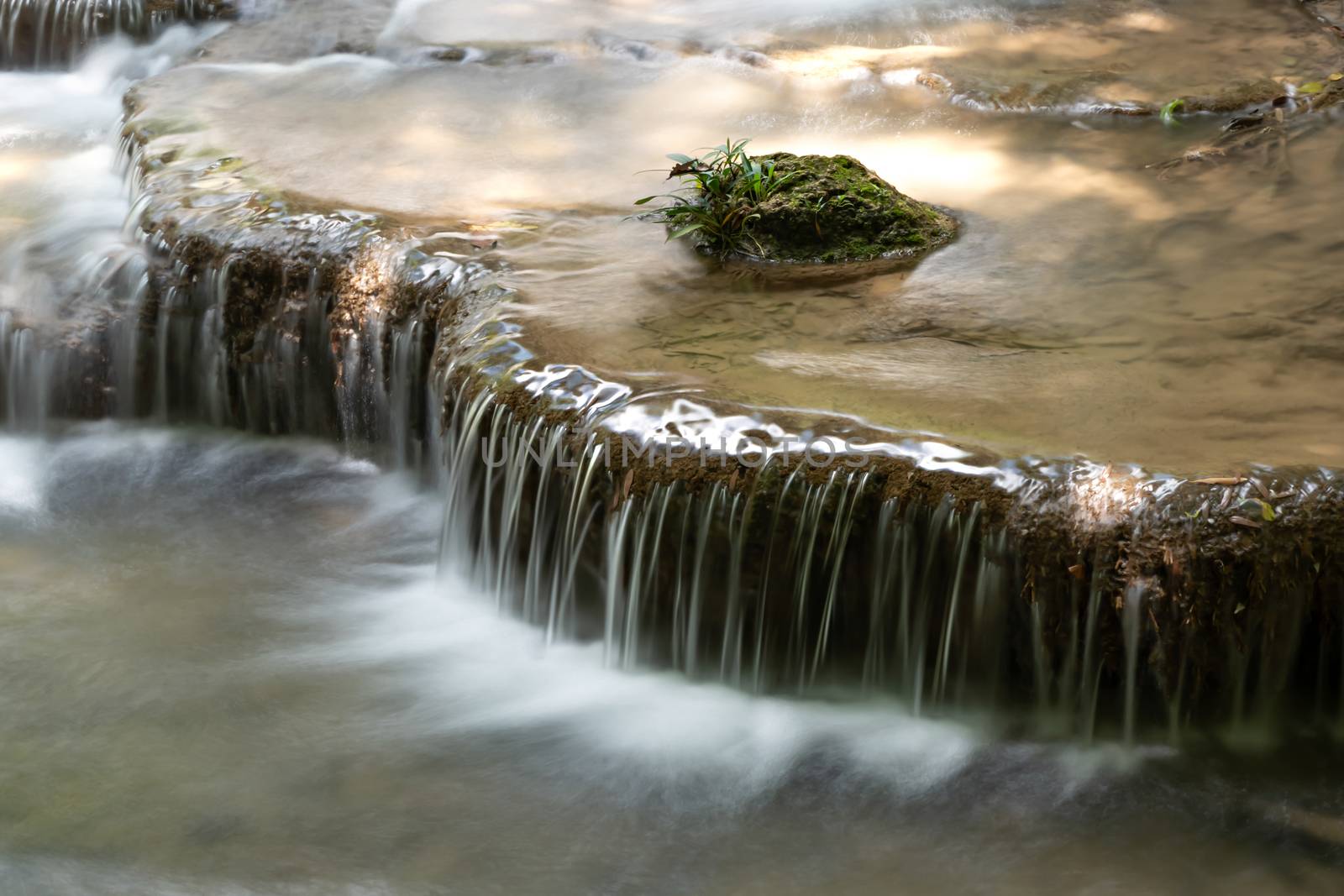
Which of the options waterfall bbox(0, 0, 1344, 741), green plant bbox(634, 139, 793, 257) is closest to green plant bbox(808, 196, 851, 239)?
green plant bbox(634, 139, 793, 257)

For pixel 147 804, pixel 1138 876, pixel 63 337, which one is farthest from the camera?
pixel 63 337

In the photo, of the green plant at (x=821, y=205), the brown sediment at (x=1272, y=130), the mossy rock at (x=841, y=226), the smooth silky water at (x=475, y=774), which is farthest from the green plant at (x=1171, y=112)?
the smooth silky water at (x=475, y=774)

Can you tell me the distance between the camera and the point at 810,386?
445 centimetres

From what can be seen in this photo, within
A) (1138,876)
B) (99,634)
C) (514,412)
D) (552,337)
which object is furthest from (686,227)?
(1138,876)

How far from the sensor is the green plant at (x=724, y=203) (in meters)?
5.67

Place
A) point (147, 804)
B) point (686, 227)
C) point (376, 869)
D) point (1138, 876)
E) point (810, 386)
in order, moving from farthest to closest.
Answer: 1. point (686, 227)
2. point (810, 386)
3. point (147, 804)
4. point (376, 869)
5. point (1138, 876)

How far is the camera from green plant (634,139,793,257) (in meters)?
5.67

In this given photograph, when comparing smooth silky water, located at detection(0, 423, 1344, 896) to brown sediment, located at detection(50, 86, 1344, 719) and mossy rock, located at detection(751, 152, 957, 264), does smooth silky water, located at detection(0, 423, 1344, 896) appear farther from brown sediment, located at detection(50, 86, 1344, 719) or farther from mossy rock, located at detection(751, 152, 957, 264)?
mossy rock, located at detection(751, 152, 957, 264)

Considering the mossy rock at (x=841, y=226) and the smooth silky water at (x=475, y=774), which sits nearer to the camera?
the smooth silky water at (x=475, y=774)

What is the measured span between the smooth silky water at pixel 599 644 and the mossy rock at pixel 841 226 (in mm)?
182

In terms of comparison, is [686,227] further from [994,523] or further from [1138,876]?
[1138,876]

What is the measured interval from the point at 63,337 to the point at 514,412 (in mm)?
2844

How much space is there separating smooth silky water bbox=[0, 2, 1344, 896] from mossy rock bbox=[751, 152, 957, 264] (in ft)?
0.60

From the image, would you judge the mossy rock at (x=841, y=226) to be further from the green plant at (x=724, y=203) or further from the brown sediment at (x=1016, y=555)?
the brown sediment at (x=1016, y=555)
